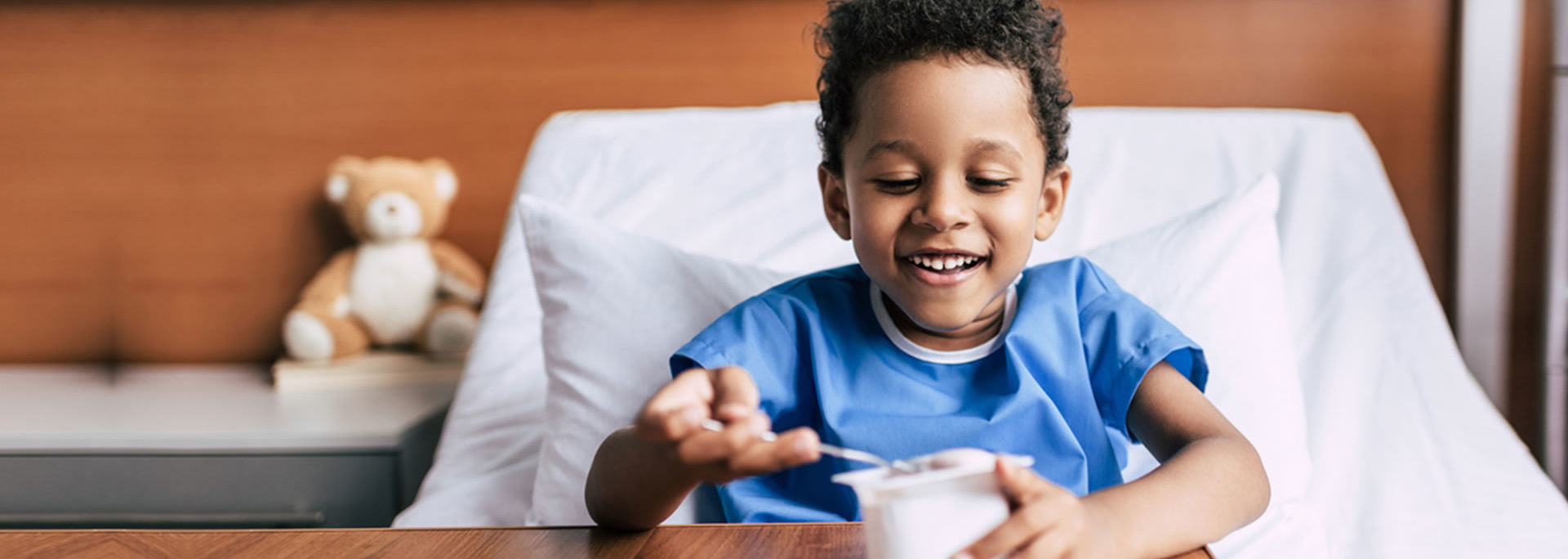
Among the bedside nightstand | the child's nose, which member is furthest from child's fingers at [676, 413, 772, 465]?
the bedside nightstand

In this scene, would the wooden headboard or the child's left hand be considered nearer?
the child's left hand

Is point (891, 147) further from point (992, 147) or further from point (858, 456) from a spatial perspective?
point (858, 456)

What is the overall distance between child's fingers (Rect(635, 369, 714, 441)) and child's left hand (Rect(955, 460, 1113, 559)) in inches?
5.7

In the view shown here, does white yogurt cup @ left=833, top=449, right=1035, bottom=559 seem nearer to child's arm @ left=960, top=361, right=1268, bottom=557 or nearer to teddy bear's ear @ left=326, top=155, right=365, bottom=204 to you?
child's arm @ left=960, top=361, right=1268, bottom=557

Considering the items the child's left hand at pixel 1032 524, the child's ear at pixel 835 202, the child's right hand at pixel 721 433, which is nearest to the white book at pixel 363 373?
the child's ear at pixel 835 202

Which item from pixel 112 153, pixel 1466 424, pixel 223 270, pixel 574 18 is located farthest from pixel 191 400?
pixel 1466 424

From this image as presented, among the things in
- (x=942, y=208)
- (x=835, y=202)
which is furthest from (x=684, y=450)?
(x=835, y=202)

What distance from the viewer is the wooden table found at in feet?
1.87

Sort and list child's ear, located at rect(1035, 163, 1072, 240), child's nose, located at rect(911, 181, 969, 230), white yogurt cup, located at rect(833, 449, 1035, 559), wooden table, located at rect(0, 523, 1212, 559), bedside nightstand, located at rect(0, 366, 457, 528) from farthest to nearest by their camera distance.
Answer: bedside nightstand, located at rect(0, 366, 457, 528) < child's ear, located at rect(1035, 163, 1072, 240) < child's nose, located at rect(911, 181, 969, 230) < wooden table, located at rect(0, 523, 1212, 559) < white yogurt cup, located at rect(833, 449, 1035, 559)

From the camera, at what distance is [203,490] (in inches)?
51.9

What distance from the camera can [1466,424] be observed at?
1.10 metres

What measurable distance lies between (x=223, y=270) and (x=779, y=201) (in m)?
1.02

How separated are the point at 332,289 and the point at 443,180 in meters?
0.23

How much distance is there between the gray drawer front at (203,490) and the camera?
1307mm
